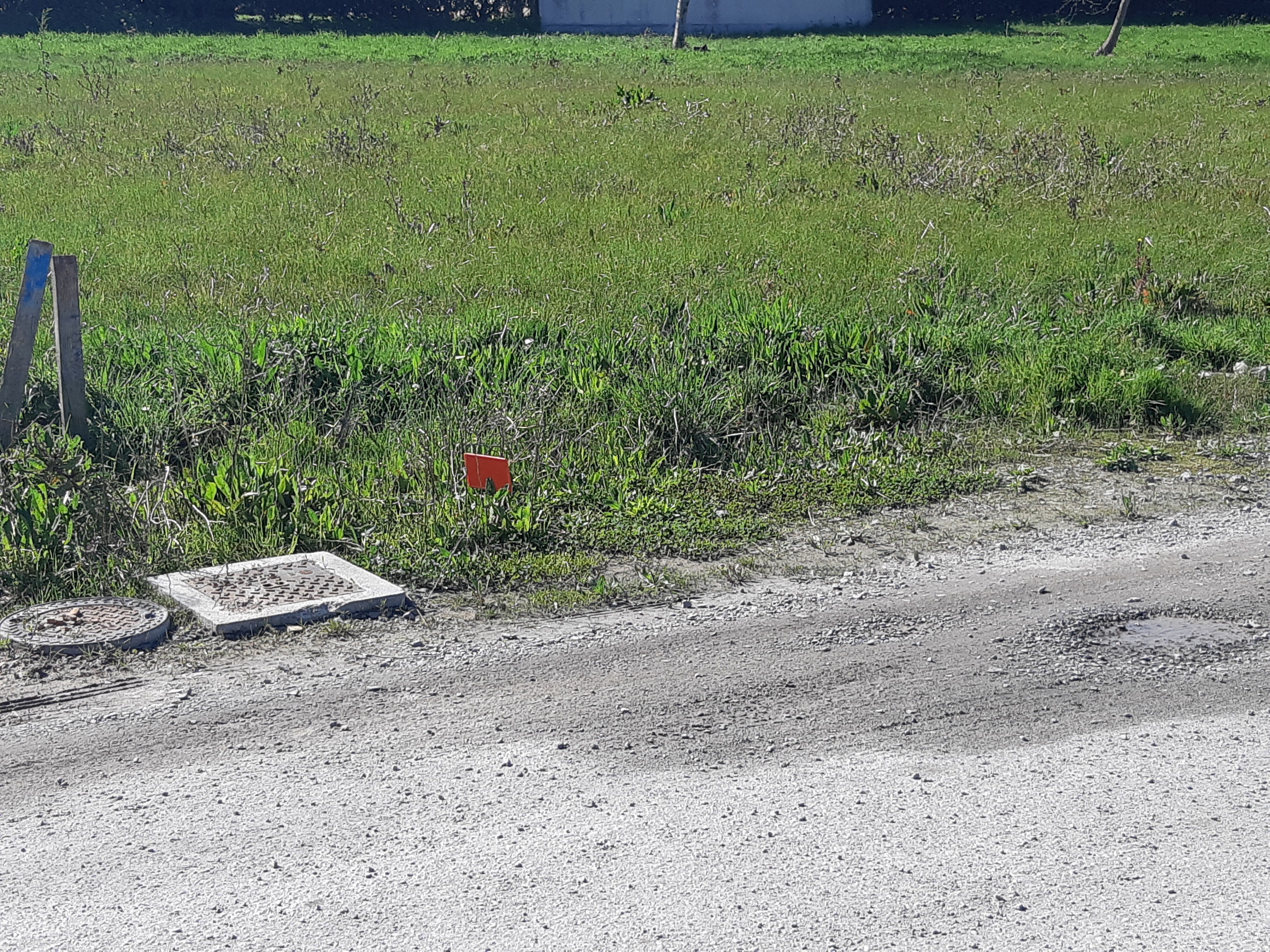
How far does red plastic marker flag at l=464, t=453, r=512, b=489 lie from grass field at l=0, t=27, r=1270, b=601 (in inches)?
4.4

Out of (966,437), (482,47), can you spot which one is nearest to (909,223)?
(966,437)

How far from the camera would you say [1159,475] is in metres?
7.15

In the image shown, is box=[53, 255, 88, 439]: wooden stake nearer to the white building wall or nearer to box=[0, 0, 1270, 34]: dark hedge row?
box=[0, 0, 1270, 34]: dark hedge row

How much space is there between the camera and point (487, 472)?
20.5 ft

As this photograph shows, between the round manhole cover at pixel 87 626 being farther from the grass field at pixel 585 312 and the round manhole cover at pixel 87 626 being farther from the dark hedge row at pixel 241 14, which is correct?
the dark hedge row at pixel 241 14

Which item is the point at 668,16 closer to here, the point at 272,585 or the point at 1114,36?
the point at 1114,36

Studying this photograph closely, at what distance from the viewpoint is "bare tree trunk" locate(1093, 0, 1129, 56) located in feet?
129

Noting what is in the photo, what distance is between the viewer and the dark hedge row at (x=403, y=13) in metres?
46.8

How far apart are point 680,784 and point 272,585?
2205 mm

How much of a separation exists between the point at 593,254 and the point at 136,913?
9.40m

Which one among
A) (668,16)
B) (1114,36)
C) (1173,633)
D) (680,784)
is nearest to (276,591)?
(680,784)

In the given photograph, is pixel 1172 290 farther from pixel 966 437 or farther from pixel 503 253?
pixel 503 253

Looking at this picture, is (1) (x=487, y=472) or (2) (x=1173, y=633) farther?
(1) (x=487, y=472)

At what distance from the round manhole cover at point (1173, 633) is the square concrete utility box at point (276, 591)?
266cm
